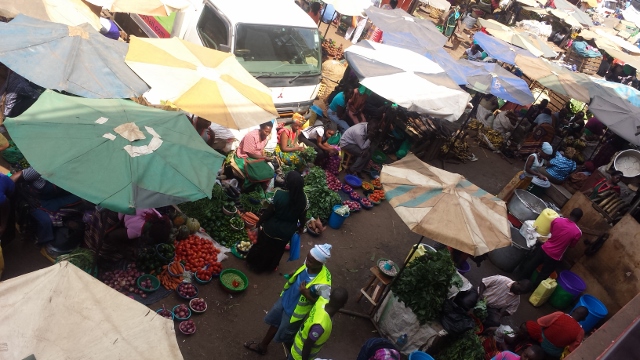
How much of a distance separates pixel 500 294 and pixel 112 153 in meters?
5.54

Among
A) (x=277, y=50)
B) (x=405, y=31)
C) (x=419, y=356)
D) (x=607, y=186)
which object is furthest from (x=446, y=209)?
(x=405, y=31)

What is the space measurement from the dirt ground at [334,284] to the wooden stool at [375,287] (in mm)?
239

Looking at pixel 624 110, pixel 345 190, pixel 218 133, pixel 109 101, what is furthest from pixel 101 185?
pixel 624 110

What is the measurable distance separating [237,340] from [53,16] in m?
5.20

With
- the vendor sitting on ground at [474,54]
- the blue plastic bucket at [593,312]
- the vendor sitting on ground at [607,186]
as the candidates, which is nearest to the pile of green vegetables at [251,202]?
the blue plastic bucket at [593,312]

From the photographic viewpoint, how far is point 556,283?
7879mm

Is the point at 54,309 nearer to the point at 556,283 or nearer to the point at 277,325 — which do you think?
the point at 277,325

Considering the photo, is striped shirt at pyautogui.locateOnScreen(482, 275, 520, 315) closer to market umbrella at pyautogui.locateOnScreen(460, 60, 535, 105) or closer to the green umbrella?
the green umbrella

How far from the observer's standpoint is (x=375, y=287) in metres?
6.54

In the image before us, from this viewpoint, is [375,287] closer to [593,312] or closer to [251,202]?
[251,202]

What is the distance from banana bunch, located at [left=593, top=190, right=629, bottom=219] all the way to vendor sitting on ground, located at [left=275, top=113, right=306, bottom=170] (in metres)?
6.18

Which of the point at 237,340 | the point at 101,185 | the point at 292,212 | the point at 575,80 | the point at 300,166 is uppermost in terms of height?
the point at 575,80

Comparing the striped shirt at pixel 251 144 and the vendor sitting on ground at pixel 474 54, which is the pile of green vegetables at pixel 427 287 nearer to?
the striped shirt at pixel 251 144

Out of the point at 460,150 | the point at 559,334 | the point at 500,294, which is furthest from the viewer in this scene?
the point at 460,150
